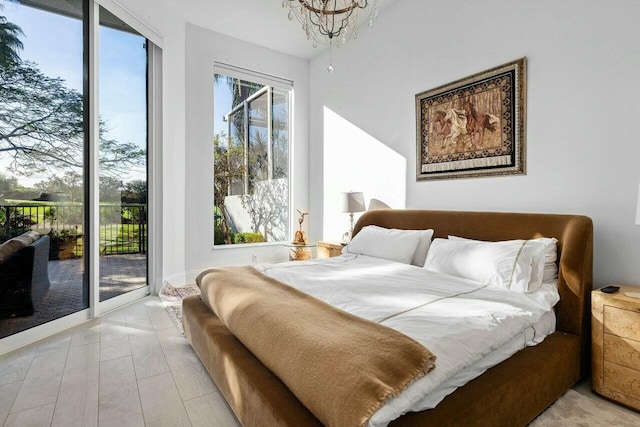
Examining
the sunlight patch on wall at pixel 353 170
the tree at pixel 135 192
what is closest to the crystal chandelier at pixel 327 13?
the sunlight patch on wall at pixel 353 170

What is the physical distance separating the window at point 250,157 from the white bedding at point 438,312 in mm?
2261

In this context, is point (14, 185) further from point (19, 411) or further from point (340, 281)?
point (340, 281)

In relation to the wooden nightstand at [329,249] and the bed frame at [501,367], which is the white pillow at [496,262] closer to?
the bed frame at [501,367]

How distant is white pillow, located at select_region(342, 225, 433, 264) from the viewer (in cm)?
294

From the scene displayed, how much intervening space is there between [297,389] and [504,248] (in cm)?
173

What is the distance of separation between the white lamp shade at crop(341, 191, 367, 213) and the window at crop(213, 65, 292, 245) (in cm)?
142

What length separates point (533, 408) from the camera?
1.63 meters

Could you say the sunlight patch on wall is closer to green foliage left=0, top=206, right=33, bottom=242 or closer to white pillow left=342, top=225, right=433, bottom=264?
white pillow left=342, top=225, right=433, bottom=264

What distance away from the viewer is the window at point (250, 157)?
455 centimetres

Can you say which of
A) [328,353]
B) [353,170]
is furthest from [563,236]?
[353,170]

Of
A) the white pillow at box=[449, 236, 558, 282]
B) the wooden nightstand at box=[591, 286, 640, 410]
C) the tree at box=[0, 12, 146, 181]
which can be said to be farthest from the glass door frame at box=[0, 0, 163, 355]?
the wooden nightstand at box=[591, 286, 640, 410]

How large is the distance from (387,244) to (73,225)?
2.72 metres

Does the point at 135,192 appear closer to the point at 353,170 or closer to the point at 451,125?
the point at 353,170


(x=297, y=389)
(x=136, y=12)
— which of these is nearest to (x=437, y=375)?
(x=297, y=389)
